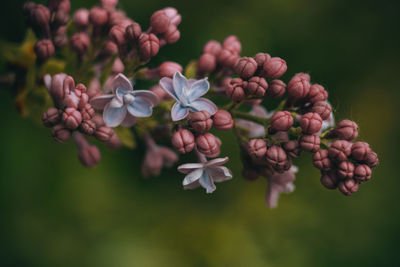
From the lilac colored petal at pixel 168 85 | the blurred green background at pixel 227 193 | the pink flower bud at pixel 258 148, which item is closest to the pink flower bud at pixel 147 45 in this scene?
the lilac colored petal at pixel 168 85

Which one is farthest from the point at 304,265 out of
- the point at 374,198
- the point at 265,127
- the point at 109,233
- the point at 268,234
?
the point at 265,127

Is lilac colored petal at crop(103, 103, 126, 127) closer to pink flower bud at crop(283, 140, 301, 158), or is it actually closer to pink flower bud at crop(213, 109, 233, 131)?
pink flower bud at crop(213, 109, 233, 131)

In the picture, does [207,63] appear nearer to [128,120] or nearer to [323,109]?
[128,120]

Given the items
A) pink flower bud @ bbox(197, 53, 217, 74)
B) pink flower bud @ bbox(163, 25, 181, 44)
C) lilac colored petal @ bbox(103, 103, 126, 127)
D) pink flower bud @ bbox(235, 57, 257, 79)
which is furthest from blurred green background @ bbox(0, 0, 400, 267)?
lilac colored petal @ bbox(103, 103, 126, 127)

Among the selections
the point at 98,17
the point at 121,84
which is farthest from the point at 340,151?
the point at 98,17

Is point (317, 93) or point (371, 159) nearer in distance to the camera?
point (371, 159)

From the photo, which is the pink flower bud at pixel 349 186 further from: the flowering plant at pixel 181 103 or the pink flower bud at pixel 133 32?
the pink flower bud at pixel 133 32
